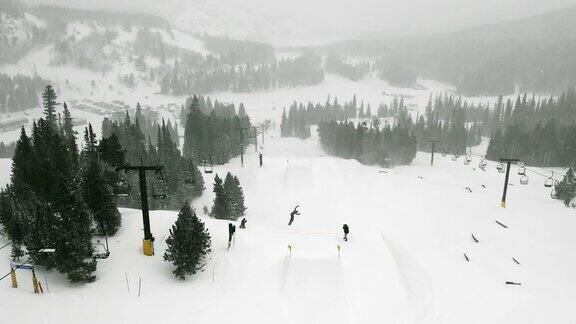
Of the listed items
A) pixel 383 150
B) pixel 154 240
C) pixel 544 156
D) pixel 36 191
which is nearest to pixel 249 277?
pixel 154 240

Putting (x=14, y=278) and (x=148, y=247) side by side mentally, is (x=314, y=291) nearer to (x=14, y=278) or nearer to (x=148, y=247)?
(x=148, y=247)

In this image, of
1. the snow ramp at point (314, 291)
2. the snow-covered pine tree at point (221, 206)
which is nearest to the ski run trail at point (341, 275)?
the snow ramp at point (314, 291)

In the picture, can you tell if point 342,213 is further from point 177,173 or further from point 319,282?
point 177,173

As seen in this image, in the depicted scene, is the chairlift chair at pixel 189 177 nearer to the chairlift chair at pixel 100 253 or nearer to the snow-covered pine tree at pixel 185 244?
the snow-covered pine tree at pixel 185 244

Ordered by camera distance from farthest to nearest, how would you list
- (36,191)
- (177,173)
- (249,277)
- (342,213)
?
1. (177,173)
2. (342,213)
3. (36,191)
4. (249,277)

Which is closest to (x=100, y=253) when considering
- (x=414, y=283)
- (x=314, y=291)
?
(x=314, y=291)

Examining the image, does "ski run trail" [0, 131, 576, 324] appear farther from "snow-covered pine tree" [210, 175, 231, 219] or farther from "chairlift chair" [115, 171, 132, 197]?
"snow-covered pine tree" [210, 175, 231, 219]

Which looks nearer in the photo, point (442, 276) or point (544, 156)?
point (442, 276)
